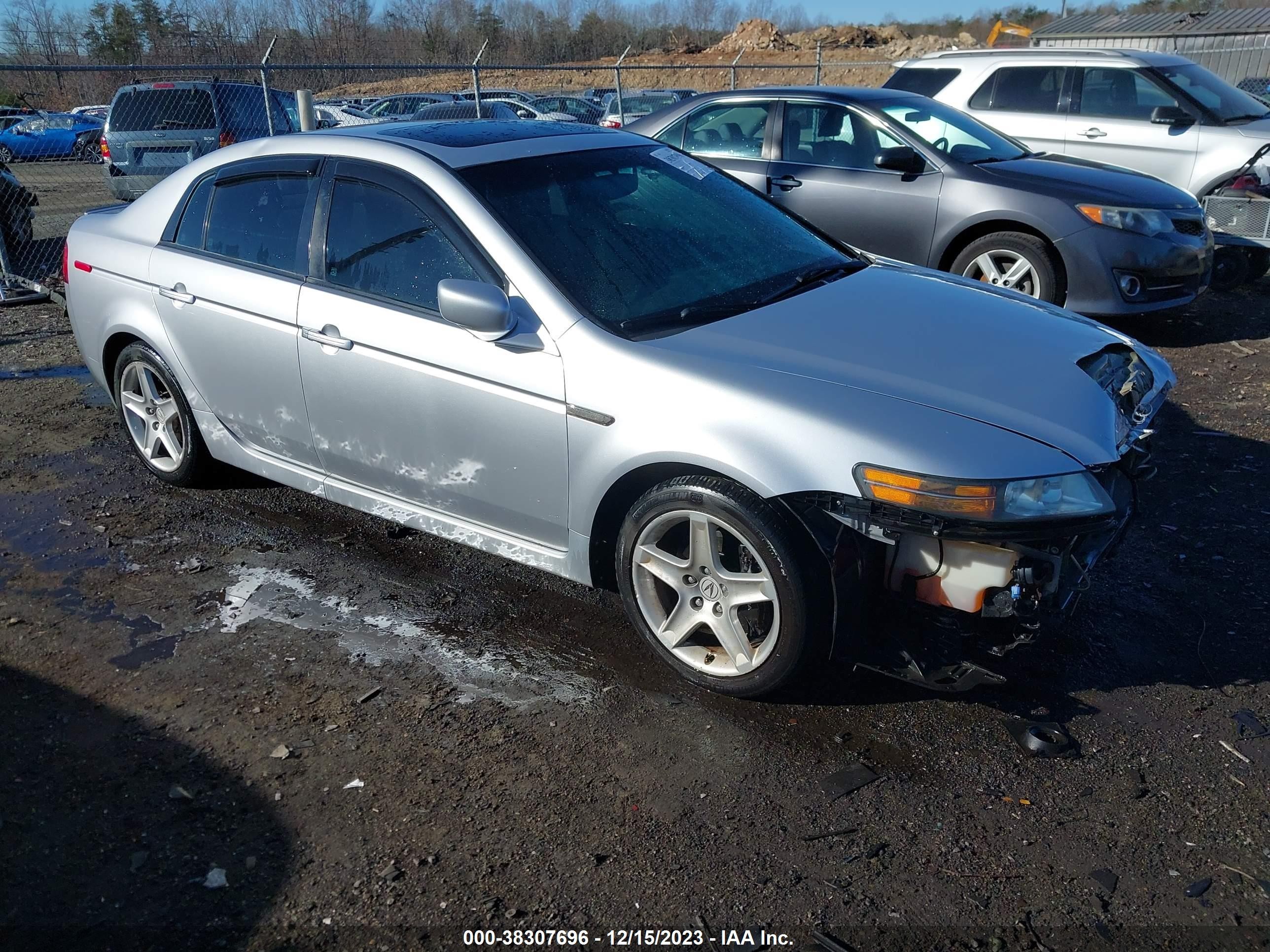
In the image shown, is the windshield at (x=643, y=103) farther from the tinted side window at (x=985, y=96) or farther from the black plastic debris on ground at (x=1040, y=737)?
the black plastic debris on ground at (x=1040, y=737)

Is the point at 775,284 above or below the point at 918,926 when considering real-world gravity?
above

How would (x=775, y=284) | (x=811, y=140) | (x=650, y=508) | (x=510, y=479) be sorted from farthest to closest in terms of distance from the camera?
1. (x=811, y=140)
2. (x=775, y=284)
3. (x=510, y=479)
4. (x=650, y=508)

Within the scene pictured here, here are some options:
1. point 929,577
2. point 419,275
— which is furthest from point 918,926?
point 419,275

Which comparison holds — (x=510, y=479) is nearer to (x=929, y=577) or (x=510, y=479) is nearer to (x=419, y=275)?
(x=419, y=275)

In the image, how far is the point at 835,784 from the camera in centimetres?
296

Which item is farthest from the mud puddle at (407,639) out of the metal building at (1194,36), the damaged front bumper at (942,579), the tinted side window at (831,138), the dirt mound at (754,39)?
the dirt mound at (754,39)

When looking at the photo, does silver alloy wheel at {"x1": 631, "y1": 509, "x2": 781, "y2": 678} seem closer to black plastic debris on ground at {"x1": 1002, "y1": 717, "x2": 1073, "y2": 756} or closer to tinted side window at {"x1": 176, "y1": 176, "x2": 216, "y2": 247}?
black plastic debris on ground at {"x1": 1002, "y1": 717, "x2": 1073, "y2": 756}

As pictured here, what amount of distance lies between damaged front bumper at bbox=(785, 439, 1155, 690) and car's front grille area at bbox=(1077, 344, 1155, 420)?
14.9 inches

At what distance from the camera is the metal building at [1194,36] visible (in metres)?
21.6

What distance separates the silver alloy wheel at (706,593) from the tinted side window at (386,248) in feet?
3.84

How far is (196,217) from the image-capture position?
4602 mm

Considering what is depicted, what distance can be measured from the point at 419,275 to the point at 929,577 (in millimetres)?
2108

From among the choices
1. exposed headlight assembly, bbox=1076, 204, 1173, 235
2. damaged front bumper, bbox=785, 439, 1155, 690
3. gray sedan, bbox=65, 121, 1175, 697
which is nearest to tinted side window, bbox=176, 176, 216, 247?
gray sedan, bbox=65, 121, 1175, 697

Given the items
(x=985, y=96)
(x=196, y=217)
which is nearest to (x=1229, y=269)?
(x=985, y=96)
